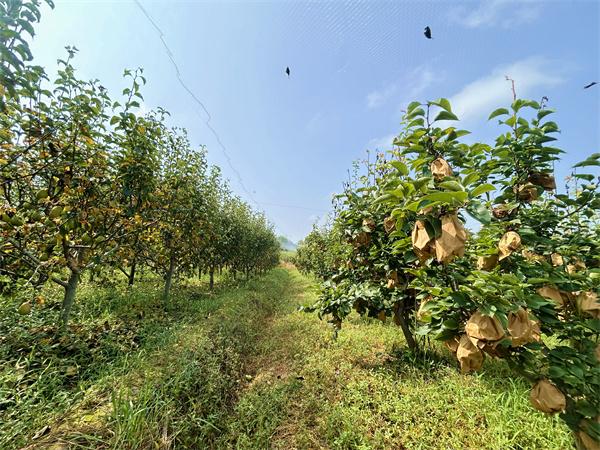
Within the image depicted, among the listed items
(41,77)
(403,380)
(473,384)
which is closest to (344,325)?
(403,380)

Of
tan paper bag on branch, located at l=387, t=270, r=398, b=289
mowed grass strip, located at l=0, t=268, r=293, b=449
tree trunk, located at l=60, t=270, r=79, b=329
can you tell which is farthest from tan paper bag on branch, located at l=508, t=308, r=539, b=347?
tree trunk, located at l=60, t=270, r=79, b=329

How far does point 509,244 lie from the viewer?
54.9 inches

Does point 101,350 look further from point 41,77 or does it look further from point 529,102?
point 529,102

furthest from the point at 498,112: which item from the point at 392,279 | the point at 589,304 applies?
the point at 392,279

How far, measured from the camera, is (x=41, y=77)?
2412 millimetres

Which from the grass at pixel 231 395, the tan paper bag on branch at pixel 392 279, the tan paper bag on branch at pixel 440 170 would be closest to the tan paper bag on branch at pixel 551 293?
the tan paper bag on branch at pixel 440 170

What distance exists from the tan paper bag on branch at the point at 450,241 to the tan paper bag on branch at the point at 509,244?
1.91ft

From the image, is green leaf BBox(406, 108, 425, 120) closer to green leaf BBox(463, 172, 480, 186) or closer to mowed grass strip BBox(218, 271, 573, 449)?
green leaf BBox(463, 172, 480, 186)

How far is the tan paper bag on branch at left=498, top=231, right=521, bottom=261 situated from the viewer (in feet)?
4.52

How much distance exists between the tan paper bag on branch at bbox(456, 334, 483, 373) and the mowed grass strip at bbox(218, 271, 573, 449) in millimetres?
1741

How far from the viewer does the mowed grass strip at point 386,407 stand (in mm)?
2230

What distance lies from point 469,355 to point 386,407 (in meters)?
2.15

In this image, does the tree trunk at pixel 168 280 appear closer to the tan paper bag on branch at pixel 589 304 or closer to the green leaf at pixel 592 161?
the tan paper bag on branch at pixel 589 304

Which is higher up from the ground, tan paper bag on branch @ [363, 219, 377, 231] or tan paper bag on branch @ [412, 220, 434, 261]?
tan paper bag on branch @ [363, 219, 377, 231]
